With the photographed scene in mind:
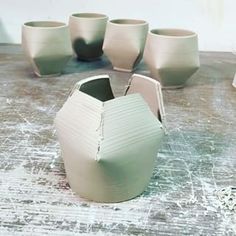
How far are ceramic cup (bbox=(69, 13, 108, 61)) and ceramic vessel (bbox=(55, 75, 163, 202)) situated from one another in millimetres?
771

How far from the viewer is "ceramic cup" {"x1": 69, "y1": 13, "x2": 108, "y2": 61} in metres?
1.45

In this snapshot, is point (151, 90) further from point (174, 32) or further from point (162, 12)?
point (162, 12)

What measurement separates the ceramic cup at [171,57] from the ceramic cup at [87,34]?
0.26 meters

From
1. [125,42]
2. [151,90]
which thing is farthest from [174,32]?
[151,90]

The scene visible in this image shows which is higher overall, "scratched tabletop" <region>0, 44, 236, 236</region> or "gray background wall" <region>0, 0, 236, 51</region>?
"gray background wall" <region>0, 0, 236, 51</region>

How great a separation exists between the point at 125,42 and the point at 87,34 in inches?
7.2

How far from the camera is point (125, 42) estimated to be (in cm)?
134

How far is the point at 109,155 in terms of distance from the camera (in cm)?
65

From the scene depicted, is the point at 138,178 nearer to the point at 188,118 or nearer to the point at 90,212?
the point at 90,212

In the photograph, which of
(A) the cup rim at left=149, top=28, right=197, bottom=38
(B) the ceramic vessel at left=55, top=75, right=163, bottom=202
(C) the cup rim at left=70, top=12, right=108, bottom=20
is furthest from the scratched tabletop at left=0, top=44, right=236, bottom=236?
(C) the cup rim at left=70, top=12, right=108, bottom=20

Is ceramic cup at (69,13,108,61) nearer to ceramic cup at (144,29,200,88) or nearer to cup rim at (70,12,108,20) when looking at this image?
cup rim at (70,12,108,20)

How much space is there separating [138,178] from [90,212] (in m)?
0.10

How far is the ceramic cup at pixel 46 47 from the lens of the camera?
1290 mm

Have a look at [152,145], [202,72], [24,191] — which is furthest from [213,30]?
[24,191]
